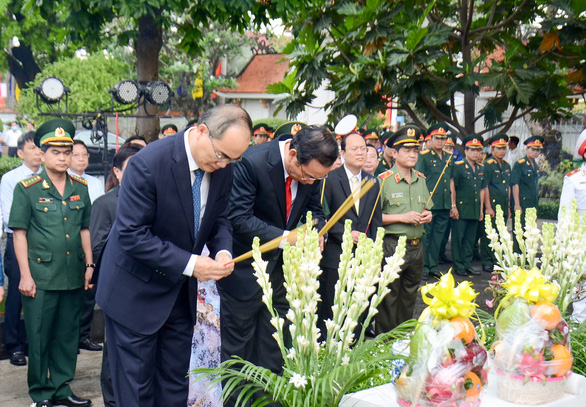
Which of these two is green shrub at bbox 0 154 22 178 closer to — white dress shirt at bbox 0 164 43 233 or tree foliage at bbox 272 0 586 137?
tree foliage at bbox 272 0 586 137

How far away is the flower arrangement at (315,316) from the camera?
219 centimetres

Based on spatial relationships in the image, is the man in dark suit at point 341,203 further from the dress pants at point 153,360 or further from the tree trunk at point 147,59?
the tree trunk at point 147,59

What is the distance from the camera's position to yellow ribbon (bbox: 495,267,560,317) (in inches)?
104

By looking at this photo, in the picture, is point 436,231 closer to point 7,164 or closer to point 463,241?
point 463,241

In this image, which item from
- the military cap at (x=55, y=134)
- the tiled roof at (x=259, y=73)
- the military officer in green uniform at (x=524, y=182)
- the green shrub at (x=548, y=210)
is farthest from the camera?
the tiled roof at (x=259, y=73)

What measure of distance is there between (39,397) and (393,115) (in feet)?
78.4

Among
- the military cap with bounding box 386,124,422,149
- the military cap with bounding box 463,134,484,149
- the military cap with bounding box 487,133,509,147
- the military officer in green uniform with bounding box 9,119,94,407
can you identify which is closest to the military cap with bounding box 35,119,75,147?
the military officer in green uniform with bounding box 9,119,94,407

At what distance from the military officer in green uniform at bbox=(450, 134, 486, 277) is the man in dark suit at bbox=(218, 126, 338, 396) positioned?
Result: 630 cm

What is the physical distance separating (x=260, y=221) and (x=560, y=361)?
1.94 metres

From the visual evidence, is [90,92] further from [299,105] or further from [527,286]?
[527,286]

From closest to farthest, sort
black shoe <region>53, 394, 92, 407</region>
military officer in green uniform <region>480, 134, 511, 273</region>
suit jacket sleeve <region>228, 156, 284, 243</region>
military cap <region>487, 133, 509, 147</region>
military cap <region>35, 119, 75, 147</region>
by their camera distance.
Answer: suit jacket sleeve <region>228, 156, 284, 243</region> → military cap <region>35, 119, 75, 147</region> → black shoe <region>53, 394, 92, 407</region> → military officer in green uniform <region>480, 134, 511, 273</region> → military cap <region>487, 133, 509, 147</region>

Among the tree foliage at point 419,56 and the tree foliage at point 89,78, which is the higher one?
the tree foliage at point 89,78

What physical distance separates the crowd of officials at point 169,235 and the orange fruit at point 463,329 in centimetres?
123

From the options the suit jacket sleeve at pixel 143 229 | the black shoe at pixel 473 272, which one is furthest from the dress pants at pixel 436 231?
the suit jacket sleeve at pixel 143 229
